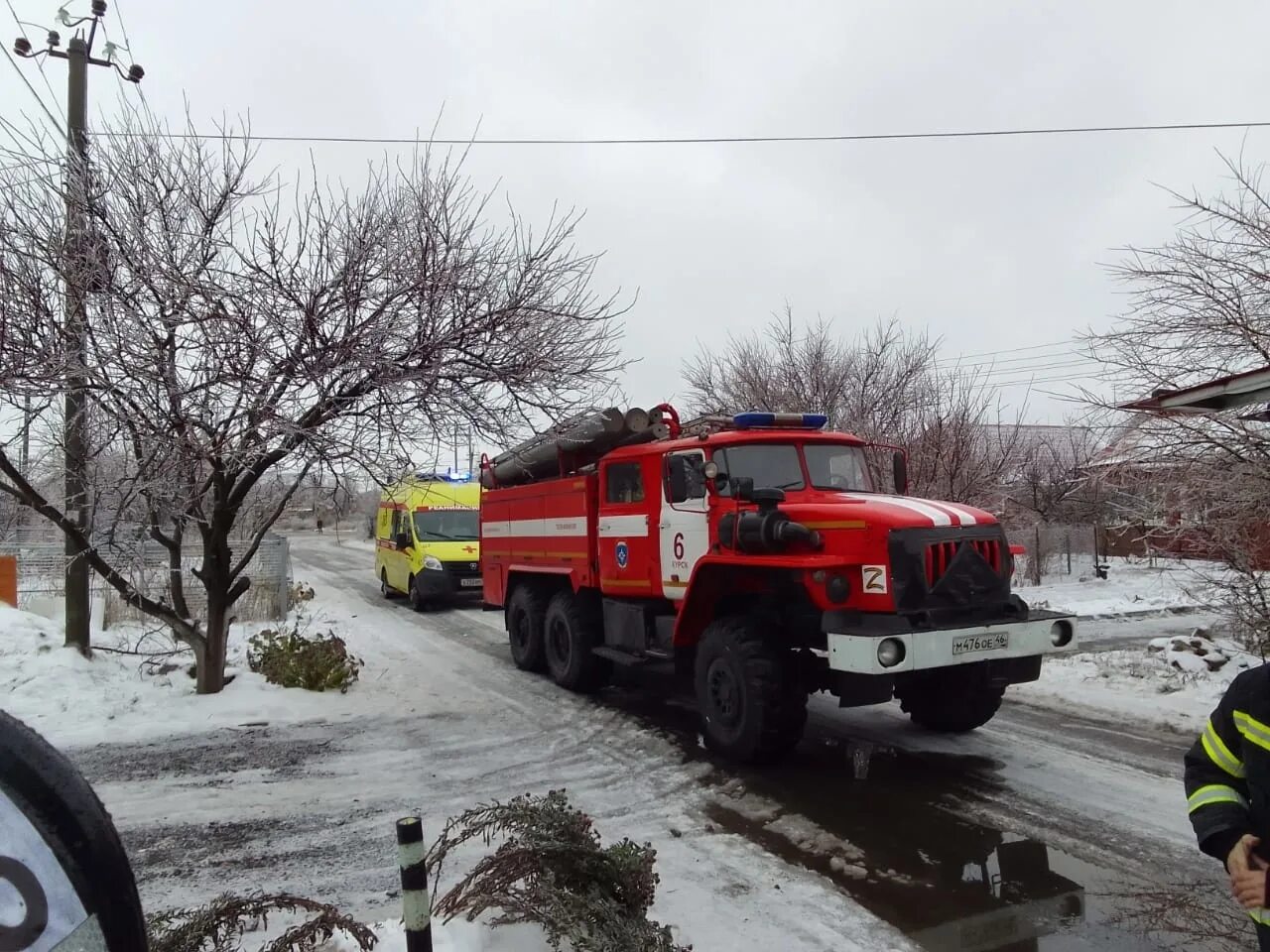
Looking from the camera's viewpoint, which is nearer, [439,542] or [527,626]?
[527,626]

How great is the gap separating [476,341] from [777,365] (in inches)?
522

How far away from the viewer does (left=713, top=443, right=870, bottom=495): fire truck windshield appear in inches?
274

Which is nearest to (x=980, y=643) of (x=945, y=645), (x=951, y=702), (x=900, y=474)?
(x=945, y=645)

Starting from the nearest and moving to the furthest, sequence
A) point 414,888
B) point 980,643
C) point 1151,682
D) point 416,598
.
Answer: point 414,888 → point 980,643 → point 1151,682 → point 416,598

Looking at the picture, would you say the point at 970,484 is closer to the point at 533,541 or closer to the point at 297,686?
the point at 533,541

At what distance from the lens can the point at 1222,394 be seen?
3254 millimetres

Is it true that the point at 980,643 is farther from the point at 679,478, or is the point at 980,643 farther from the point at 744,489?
the point at 679,478

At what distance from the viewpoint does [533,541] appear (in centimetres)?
983

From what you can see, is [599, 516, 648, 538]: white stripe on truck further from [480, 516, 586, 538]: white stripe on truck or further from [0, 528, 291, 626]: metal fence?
[0, 528, 291, 626]: metal fence

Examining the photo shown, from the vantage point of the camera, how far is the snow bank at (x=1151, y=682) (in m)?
7.45

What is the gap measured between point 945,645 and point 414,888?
12.7 feet

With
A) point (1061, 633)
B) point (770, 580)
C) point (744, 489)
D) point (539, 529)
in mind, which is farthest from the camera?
point (539, 529)

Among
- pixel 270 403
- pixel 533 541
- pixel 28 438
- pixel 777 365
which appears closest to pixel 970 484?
pixel 777 365

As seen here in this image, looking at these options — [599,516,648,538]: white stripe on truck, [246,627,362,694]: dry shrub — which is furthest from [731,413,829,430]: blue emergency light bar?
[246,627,362,694]: dry shrub
